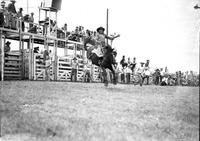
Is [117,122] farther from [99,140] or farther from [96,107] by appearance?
[96,107]

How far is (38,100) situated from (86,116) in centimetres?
227

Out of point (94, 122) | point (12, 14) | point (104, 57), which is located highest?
point (12, 14)

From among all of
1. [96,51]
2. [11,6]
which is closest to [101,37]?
[96,51]

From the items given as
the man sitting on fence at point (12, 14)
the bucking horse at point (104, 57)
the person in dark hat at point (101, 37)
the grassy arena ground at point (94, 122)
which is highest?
the man sitting on fence at point (12, 14)

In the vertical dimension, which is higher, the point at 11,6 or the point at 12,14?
the point at 11,6

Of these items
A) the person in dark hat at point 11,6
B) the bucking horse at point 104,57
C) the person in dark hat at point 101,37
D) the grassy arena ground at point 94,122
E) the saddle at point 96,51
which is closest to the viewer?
the grassy arena ground at point 94,122

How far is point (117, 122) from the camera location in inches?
203

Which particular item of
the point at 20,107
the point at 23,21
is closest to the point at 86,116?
the point at 20,107

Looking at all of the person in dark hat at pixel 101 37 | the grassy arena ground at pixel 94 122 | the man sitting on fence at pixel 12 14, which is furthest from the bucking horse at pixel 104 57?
the man sitting on fence at pixel 12 14

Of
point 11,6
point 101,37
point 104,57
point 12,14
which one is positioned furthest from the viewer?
point 12,14

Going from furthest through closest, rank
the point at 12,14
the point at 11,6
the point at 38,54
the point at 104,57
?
1. the point at 38,54
2. the point at 12,14
3. the point at 11,6
4. the point at 104,57

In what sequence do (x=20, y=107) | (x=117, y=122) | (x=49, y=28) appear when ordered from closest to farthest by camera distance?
(x=117, y=122) → (x=20, y=107) → (x=49, y=28)

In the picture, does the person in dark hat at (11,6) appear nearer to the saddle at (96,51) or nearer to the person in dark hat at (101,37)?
the saddle at (96,51)

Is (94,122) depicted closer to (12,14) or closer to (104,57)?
(104,57)
